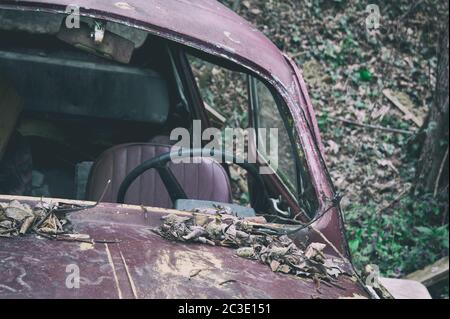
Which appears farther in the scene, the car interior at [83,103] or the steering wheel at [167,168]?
the car interior at [83,103]

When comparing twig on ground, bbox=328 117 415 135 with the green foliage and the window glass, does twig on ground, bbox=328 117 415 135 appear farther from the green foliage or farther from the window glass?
the window glass

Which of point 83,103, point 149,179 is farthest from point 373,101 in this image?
point 149,179

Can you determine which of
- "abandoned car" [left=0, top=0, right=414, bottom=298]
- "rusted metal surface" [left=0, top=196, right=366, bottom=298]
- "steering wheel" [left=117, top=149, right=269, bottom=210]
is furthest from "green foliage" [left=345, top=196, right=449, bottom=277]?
"rusted metal surface" [left=0, top=196, right=366, bottom=298]

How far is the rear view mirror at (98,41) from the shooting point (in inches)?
116

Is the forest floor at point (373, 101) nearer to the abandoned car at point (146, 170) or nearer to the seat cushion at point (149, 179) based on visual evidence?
the seat cushion at point (149, 179)

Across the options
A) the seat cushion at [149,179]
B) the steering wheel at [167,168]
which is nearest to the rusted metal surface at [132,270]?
the steering wheel at [167,168]

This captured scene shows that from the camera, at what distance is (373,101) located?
777 cm

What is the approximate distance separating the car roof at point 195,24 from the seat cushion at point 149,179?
2.72ft

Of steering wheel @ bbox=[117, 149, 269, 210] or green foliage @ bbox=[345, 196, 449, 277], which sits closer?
steering wheel @ bbox=[117, 149, 269, 210]

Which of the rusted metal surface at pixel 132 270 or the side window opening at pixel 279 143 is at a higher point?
the side window opening at pixel 279 143

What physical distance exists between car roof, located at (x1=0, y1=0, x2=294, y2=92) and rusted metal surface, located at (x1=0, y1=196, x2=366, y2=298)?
0.79 m

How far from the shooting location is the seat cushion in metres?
3.56
